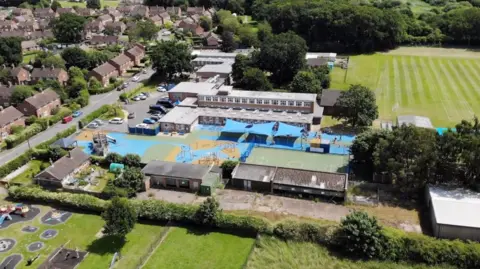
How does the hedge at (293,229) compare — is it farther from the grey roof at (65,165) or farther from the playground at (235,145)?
the playground at (235,145)

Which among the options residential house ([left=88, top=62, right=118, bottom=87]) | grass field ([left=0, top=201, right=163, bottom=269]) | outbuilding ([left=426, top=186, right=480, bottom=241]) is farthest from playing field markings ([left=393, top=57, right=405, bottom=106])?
residential house ([left=88, top=62, right=118, bottom=87])

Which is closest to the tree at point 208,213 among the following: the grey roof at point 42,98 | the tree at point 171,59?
the grey roof at point 42,98

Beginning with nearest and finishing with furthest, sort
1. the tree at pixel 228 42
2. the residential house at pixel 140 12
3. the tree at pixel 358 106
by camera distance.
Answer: the tree at pixel 358 106, the tree at pixel 228 42, the residential house at pixel 140 12

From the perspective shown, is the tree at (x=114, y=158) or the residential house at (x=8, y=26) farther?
the residential house at (x=8, y=26)

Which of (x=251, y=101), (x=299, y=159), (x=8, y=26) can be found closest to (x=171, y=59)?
(x=251, y=101)

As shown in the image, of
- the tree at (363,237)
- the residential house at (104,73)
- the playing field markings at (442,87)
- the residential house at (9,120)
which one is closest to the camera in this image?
the tree at (363,237)
